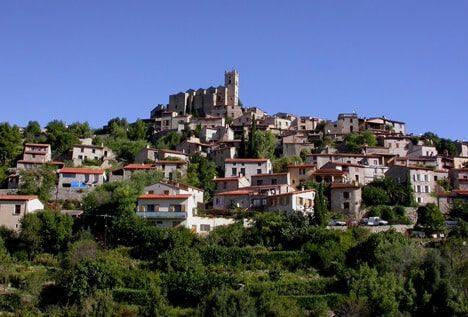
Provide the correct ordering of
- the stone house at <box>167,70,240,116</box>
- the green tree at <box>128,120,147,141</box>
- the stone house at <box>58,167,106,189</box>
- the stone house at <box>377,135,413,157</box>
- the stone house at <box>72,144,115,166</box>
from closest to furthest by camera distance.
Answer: the stone house at <box>58,167,106,189</box> < the stone house at <box>72,144,115,166</box> < the stone house at <box>377,135,413,157</box> < the green tree at <box>128,120,147,141</box> < the stone house at <box>167,70,240,116</box>

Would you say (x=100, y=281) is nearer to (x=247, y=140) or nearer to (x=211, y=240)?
(x=211, y=240)

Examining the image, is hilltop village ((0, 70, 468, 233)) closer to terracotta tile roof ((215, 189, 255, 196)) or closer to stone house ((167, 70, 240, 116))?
terracotta tile roof ((215, 189, 255, 196))

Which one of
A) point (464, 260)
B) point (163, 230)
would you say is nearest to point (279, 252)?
point (163, 230)

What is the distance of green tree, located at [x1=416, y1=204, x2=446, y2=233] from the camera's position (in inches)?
2328

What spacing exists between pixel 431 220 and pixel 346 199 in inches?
371

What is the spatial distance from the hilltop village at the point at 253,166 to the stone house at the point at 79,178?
106 mm

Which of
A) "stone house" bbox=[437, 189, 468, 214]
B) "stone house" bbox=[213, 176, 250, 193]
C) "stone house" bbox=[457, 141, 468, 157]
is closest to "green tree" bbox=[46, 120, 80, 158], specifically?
"stone house" bbox=[213, 176, 250, 193]

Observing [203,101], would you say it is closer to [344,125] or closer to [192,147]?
[344,125]

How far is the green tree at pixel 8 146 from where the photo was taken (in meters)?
82.1

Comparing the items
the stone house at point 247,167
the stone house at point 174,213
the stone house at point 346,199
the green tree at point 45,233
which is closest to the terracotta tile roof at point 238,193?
the stone house at point 174,213

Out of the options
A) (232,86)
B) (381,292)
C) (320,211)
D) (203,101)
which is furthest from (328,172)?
(232,86)

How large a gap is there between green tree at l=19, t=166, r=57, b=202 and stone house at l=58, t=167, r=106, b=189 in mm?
862

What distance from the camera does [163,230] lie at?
189ft

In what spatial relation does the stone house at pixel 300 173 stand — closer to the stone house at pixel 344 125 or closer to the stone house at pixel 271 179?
the stone house at pixel 271 179
